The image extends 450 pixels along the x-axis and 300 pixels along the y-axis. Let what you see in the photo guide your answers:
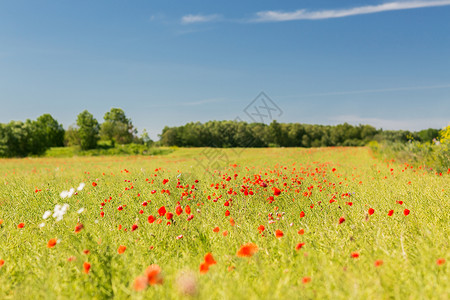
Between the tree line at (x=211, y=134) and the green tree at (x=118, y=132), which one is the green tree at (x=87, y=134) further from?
the green tree at (x=118, y=132)

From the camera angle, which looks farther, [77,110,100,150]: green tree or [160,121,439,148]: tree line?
[160,121,439,148]: tree line

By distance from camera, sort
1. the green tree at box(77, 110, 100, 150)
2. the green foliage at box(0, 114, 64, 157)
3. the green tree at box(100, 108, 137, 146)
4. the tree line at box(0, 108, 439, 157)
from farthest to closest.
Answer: the green tree at box(100, 108, 137, 146), the tree line at box(0, 108, 439, 157), the green tree at box(77, 110, 100, 150), the green foliage at box(0, 114, 64, 157)

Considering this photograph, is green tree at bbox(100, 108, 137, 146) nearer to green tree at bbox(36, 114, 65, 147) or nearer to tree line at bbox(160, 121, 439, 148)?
tree line at bbox(160, 121, 439, 148)

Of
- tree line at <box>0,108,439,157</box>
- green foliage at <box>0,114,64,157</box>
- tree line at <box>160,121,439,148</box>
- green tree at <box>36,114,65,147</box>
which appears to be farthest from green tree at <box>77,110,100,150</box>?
green tree at <box>36,114,65,147</box>

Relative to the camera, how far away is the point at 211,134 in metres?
75.5

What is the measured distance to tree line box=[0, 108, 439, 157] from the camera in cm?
5688

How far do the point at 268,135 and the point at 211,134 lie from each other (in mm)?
17428

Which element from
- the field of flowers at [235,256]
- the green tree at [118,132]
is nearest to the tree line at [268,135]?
the green tree at [118,132]

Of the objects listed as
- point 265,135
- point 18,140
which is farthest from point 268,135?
point 18,140

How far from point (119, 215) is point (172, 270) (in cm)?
237

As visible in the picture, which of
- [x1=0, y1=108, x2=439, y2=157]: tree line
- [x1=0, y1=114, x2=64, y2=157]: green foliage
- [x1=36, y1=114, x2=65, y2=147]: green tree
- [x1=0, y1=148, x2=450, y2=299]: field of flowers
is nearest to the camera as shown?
[x1=0, y1=148, x2=450, y2=299]: field of flowers

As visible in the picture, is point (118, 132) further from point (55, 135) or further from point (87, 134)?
point (55, 135)

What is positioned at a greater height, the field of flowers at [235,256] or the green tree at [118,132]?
the green tree at [118,132]

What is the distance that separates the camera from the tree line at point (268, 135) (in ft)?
246
